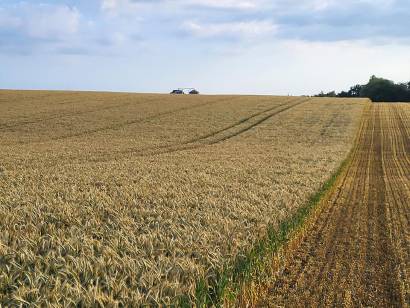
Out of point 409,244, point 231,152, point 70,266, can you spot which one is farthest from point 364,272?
point 231,152

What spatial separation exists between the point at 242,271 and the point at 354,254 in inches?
139

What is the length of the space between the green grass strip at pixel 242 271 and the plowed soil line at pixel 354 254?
1.27 feet

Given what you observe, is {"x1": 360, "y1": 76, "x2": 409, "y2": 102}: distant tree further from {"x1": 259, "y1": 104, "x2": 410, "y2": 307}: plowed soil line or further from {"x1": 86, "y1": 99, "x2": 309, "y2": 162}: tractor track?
{"x1": 259, "y1": 104, "x2": 410, "y2": 307}: plowed soil line

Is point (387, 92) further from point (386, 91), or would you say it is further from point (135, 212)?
point (135, 212)

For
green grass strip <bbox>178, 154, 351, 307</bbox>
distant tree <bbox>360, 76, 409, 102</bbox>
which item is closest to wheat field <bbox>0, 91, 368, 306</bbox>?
green grass strip <bbox>178, 154, 351, 307</bbox>

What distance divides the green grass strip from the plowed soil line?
0.39 metres

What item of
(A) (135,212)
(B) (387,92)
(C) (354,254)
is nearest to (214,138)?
(A) (135,212)

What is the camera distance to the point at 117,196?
433 inches

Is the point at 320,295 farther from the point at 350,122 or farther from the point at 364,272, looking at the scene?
the point at 350,122

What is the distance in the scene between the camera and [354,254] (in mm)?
9047

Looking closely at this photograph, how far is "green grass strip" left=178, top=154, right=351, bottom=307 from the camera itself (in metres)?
5.57

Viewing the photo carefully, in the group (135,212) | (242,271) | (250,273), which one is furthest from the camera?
(135,212)

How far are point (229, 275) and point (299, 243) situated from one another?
12.7ft

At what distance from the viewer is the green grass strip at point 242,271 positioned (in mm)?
5566
